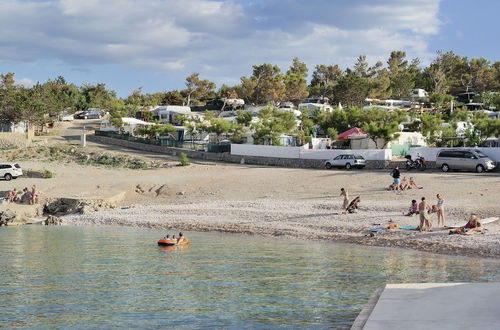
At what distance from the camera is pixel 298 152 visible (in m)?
56.8

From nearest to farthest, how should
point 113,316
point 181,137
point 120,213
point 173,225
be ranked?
point 113,316
point 173,225
point 120,213
point 181,137

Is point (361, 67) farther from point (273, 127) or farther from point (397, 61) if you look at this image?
point (273, 127)

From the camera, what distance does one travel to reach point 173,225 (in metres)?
38.3

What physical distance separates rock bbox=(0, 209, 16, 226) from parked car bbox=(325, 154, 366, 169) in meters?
25.1

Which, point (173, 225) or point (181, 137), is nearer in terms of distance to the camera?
point (173, 225)

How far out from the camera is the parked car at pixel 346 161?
172 feet

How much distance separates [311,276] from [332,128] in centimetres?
4576

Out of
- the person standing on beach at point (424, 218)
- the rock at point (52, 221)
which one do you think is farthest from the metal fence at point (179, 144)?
the person standing on beach at point (424, 218)

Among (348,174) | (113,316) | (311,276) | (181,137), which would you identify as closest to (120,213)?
(348,174)

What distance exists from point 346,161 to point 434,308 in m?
38.2

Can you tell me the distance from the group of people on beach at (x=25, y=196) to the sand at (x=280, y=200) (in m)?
1.14

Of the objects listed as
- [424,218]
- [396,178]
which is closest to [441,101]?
[396,178]

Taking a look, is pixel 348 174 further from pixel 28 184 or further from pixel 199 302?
pixel 199 302

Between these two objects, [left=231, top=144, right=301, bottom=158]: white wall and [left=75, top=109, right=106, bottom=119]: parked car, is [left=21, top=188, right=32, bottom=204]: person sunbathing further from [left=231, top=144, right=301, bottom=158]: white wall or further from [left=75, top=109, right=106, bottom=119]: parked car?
[left=75, top=109, right=106, bottom=119]: parked car
